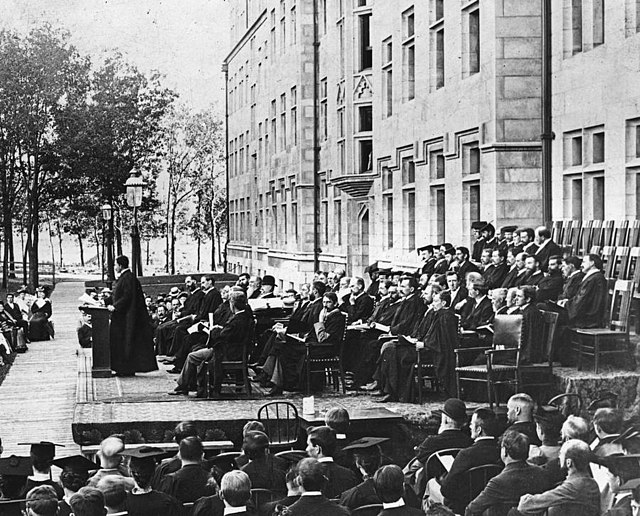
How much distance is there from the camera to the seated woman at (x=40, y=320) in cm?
3123

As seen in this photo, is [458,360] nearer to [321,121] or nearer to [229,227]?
[321,121]

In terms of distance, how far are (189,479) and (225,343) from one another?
7.45 m

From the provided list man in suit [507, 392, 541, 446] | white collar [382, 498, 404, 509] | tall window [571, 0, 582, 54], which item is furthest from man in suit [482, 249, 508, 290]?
white collar [382, 498, 404, 509]

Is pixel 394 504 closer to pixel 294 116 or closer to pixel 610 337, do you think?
pixel 610 337

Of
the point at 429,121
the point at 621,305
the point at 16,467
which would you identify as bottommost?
the point at 16,467

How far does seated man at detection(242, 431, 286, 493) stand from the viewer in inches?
337

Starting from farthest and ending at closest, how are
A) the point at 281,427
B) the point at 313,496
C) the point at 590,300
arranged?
the point at 590,300
the point at 281,427
the point at 313,496

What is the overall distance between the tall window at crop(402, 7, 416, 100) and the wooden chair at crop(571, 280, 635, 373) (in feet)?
50.6

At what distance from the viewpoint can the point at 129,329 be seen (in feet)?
57.2

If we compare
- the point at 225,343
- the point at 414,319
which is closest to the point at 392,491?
the point at 225,343

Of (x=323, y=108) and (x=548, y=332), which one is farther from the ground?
(x=323, y=108)

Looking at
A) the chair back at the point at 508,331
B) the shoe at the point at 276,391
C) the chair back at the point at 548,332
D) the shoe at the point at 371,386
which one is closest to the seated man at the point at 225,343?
the shoe at the point at 276,391

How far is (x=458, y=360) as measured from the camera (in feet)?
47.9

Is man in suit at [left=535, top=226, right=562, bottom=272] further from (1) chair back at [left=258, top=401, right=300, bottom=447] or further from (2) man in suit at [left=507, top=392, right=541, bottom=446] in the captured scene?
(2) man in suit at [left=507, top=392, right=541, bottom=446]
